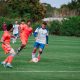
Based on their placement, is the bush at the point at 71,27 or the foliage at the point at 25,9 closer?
the bush at the point at 71,27

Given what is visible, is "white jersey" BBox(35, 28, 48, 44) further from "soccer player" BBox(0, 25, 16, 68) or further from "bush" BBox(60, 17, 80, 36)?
"bush" BBox(60, 17, 80, 36)

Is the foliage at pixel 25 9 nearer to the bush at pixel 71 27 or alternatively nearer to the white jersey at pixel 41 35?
the bush at pixel 71 27

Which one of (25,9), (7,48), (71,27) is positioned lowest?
(25,9)

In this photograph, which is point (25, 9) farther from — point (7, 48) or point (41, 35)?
point (7, 48)

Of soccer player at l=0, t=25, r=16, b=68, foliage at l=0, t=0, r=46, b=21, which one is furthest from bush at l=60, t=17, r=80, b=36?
soccer player at l=0, t=25, r=16, b=68

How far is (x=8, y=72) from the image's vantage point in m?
19.1

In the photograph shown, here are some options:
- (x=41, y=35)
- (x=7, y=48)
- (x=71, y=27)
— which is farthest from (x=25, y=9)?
(x=7, y=48)

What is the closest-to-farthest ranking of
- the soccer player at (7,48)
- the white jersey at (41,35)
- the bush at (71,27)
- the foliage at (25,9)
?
1. the soccer player at (7,48)
2. the white jersey at (41,35)
3. the bush at (71,27)
4. the foliage at (25,9)

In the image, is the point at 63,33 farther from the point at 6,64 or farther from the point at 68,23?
the point at 6,64

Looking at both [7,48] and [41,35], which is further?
[41,35]

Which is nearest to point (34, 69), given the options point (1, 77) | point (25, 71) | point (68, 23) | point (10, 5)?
point (25, 71)

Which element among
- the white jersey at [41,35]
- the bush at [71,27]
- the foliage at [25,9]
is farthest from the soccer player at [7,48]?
the foliage at [25,9]

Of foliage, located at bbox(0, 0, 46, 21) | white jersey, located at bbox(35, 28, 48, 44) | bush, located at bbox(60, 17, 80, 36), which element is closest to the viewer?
white jersey, located at bbox(35, 28, 48, 44)

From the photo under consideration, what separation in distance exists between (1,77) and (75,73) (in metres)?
2.94
